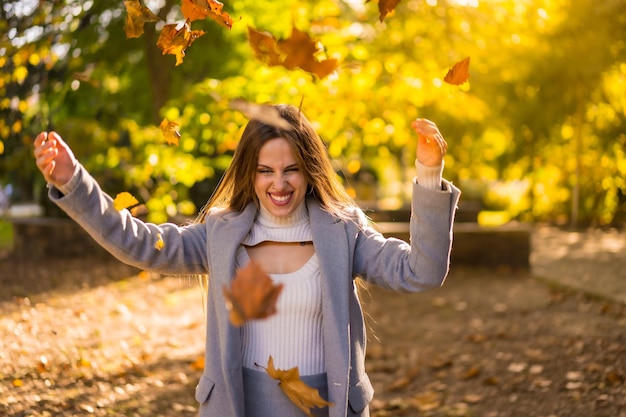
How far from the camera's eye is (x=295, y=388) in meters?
2.25

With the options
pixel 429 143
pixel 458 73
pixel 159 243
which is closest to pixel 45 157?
pixel 159 243

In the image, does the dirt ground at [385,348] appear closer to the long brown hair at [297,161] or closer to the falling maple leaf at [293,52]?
the long brown hair at [297,161]

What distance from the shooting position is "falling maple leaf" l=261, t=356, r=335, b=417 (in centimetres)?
220

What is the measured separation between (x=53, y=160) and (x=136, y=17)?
0.65 metres

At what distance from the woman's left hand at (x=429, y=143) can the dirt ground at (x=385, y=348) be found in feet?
4.82

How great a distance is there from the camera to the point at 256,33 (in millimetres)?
2059

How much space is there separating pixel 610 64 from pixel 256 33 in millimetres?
9555

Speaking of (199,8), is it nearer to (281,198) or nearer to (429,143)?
(281,198)

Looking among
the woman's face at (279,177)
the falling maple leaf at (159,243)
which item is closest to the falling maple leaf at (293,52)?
the woman's face at (279,177)

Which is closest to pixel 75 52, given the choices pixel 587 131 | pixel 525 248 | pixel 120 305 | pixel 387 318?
pixel 120 305

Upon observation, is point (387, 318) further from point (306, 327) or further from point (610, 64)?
point (610, 64)

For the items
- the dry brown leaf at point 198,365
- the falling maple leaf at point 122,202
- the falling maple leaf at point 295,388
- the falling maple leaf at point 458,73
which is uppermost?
the falling maple leaf at point 458,73

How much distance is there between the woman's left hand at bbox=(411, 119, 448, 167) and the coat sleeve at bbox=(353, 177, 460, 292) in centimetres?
9

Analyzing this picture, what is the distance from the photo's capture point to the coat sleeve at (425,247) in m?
2.15
